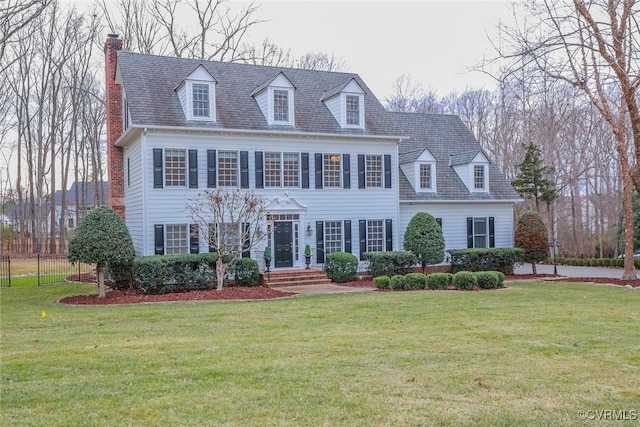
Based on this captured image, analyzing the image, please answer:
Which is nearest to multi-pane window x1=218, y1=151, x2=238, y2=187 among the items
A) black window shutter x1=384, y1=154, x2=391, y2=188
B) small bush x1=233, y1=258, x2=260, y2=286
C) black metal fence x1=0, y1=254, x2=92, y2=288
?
small bush x1=233, y1=258, x2=260, y2=286

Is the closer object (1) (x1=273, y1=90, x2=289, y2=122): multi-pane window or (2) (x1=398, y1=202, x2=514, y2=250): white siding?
(1) (x1=273, y1=90, x2=289, y2=122): multi-pane window

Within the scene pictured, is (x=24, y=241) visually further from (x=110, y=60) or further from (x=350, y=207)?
(x=350, y=207)

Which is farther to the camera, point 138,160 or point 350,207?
point 350,207

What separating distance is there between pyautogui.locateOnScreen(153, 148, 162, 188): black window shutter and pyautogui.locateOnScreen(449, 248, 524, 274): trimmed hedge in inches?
432

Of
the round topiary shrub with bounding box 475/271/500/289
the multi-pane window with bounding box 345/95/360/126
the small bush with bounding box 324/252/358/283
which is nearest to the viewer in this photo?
the round topiary shrub with bounding box 475/271/500/289

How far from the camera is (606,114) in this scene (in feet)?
55.7

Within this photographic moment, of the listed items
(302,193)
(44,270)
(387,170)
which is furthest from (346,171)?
(44,270)

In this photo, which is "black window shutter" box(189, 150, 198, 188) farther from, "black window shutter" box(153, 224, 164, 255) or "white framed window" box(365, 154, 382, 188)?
"white framed window" box(365, 154, 382, 188)

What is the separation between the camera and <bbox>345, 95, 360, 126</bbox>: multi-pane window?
20.1 meters

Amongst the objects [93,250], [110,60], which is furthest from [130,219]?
[110,60]

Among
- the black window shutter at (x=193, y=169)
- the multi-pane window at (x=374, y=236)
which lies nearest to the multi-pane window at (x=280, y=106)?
the black window shutter at (x=193, y=169)

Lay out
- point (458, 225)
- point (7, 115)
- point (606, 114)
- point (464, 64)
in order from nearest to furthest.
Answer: point (464, 64)
point (606, 114)
point (458, 225)
point (7, 115)

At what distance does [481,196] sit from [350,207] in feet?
19.4

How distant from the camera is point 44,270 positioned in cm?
2572
